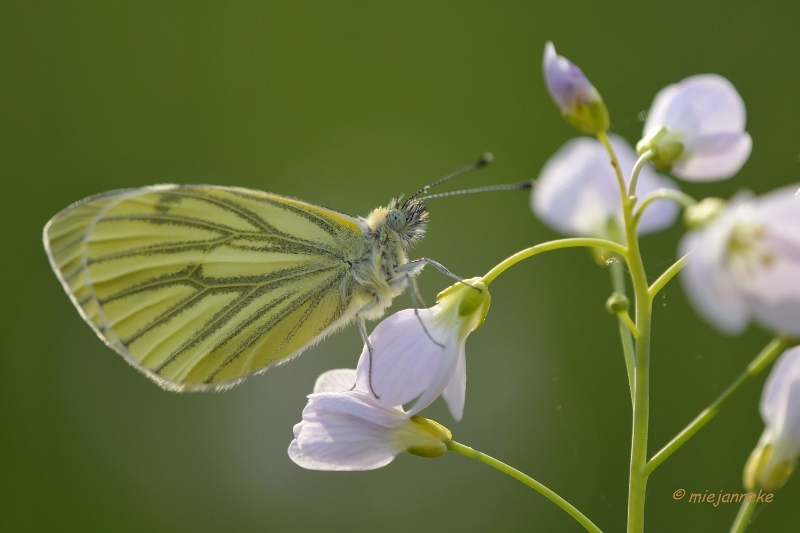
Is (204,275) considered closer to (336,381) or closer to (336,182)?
(336,381)

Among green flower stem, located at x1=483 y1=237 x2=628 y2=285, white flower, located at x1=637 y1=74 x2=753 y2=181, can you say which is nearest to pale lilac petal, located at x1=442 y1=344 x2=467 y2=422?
green flower stem, located at x1=483 y1=237 x2=628 y2=285

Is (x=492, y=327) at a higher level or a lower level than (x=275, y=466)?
higher

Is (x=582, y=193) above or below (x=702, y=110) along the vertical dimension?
below

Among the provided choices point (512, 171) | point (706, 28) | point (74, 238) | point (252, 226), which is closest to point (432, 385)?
point (252, 226)

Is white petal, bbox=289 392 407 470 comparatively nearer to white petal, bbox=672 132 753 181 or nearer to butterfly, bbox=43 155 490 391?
butterfly, bbox=43 155 490 391

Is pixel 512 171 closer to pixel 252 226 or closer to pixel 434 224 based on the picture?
pixel 434 224

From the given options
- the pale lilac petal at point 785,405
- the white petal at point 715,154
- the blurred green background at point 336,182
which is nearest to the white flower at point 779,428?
the pale lilac petal at point 785,405

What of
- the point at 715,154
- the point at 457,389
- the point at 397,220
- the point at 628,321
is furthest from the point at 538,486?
the point at 397,220
